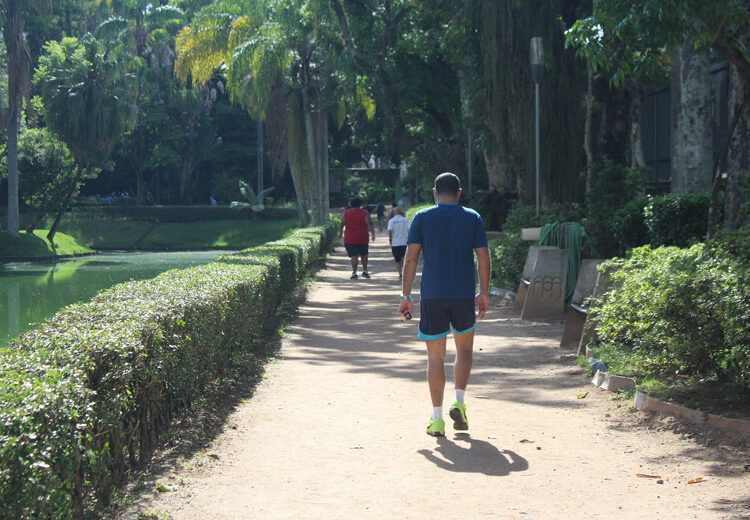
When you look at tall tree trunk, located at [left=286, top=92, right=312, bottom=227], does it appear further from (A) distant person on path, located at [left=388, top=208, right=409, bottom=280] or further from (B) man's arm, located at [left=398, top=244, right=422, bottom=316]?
(B) man's arm, located at [left=398, top=244, right=422, bottom=316]

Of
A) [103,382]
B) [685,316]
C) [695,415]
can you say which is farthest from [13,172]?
[695,415]

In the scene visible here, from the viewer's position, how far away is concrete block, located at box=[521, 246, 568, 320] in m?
12.6

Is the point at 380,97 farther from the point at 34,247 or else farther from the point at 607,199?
the point at 34,247

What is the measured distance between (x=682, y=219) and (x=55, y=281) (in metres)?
23.2

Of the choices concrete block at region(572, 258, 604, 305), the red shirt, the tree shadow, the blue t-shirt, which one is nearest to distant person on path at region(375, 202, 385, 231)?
the red shirt

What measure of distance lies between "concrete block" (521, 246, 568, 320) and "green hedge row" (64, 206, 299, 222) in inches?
1781

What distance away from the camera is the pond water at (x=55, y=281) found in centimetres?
1908

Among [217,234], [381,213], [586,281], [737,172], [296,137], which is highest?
[296,137]

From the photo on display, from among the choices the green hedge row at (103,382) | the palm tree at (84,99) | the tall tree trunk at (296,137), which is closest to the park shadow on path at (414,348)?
the green hedge row at (103,382)

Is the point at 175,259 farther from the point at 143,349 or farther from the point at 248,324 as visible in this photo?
the point at 143,349

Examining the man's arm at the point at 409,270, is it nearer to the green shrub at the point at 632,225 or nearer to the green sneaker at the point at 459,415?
the green sneaker at the point at 459,415

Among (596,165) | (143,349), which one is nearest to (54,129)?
(596,165)

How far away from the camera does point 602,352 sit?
858 centimetres

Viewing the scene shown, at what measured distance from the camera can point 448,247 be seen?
21.5ft
